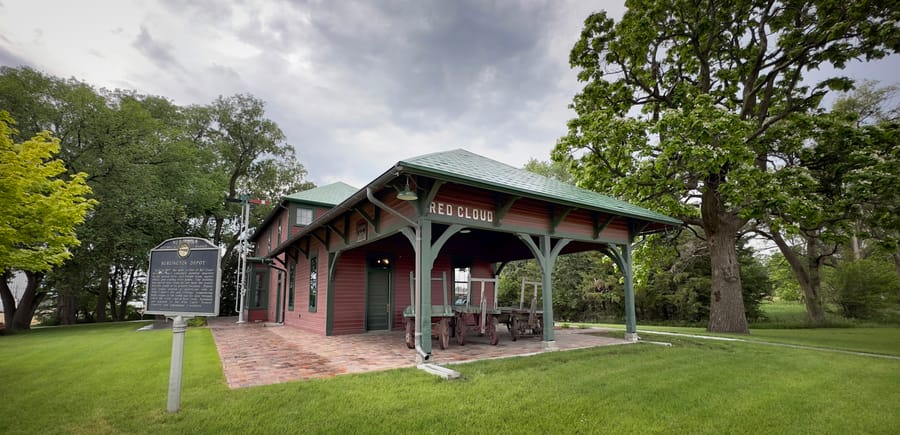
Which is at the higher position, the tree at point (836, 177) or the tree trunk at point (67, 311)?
the tree at point (836, 177)

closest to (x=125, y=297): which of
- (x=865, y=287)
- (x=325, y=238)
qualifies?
(x=325, y=238)

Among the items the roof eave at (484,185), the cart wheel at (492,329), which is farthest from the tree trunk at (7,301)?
the roof eave at (484,185)

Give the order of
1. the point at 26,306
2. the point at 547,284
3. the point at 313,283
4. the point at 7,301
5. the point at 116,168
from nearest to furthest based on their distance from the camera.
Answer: the point at 547,284, the point at 313,283, the point at 26,306, the point at 7,301, the point at 116,168

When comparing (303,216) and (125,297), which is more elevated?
(303,216)

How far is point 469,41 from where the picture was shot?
14.5 meters

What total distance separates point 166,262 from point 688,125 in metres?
11.2

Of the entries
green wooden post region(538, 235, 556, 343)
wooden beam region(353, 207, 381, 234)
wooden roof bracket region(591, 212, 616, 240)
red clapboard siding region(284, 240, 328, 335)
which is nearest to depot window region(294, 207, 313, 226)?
red clapboard siding region(284, 240, 328, 335)

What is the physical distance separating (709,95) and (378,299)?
10512 millimetres

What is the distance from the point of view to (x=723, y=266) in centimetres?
1190

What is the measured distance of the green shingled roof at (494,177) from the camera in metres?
6.04

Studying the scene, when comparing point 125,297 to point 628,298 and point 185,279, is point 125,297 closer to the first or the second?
point 185,279

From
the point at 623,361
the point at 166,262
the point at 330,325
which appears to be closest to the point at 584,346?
the point at 623,361

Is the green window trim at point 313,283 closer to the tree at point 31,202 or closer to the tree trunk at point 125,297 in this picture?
the tree at point 31,202

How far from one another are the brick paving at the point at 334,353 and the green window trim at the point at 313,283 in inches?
63.9
